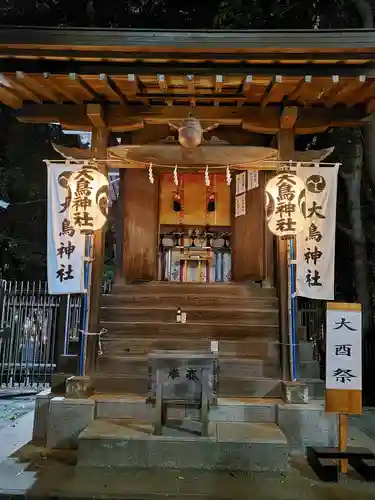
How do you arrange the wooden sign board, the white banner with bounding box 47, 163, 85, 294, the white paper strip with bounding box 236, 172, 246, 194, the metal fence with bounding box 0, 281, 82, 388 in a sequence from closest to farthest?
the wooden sign board → the white banner with bounding box 47, 163, 85, 294 → the white paper strip with bounding box 236, 172, 246, 194 → the metal fence with bounding box 0, 281, 82, 388

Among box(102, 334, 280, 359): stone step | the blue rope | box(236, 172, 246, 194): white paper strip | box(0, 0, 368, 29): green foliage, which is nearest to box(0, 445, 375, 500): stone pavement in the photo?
the blue rope

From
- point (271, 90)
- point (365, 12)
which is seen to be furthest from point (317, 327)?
point (365, 12)

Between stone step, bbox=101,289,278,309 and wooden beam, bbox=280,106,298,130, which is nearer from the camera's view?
wooden beam, bbox=280,106,298,130

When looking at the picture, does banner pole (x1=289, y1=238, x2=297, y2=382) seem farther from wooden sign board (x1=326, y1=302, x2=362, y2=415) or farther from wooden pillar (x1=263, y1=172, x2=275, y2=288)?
wooden pillar (x1=263, y1=172, x2=275, y2=288)

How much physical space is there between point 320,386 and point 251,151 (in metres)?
4.09

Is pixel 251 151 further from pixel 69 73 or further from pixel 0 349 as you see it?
pixel 0 349

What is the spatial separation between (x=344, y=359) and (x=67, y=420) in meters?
4.09

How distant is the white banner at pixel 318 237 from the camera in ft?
23.7

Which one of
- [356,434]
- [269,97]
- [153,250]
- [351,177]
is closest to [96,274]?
[153,250]

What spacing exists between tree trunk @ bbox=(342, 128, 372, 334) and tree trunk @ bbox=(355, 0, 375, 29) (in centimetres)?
302

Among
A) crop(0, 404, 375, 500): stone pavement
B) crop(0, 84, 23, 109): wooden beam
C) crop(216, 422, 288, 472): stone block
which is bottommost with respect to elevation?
crop(0, 404, 375, 500): stone pavement

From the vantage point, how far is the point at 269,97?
716cm

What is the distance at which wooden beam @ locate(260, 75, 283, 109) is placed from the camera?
6535mm

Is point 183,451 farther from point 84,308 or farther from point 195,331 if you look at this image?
point 84,308
